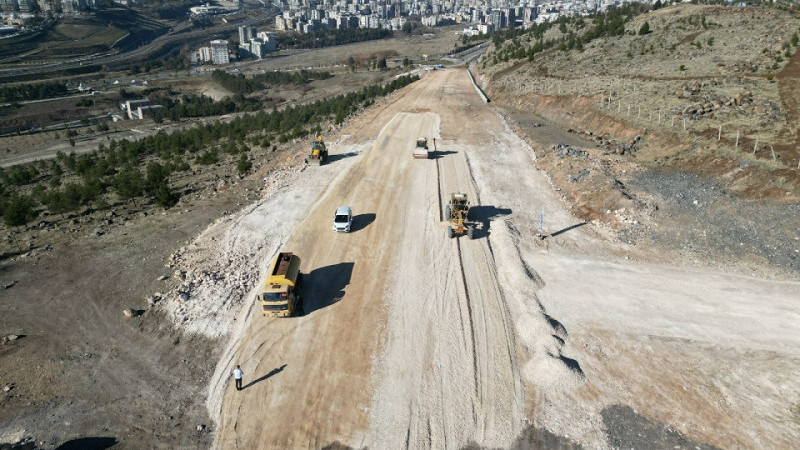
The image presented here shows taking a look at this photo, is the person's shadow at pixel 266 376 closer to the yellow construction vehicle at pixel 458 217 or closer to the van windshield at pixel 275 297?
the van windshield at pixel 275 297

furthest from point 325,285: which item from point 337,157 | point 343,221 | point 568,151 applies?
point 568,151

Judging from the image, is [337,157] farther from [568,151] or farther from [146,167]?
[146,167]

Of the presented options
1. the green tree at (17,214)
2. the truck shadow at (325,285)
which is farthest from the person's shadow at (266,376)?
the green tree at (17,214)

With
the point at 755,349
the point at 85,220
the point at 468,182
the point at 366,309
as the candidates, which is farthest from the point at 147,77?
the point at 755,349

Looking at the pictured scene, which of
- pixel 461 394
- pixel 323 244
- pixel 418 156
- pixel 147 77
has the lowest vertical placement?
pixel 461 394

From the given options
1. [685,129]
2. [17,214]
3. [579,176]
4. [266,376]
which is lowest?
[266,376]

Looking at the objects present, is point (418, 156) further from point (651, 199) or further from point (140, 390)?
point (140, 390)

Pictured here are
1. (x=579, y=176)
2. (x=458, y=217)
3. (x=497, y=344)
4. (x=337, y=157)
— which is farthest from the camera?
(x=337, y=157)
